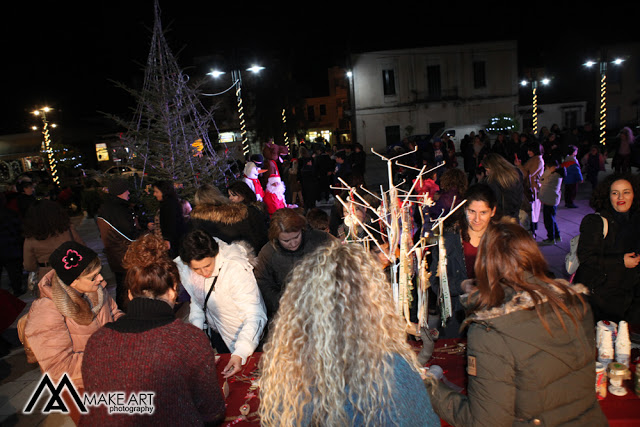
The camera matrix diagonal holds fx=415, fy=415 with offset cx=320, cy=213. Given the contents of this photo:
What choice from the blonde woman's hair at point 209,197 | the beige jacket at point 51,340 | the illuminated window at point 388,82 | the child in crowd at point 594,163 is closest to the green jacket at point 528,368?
the beige jacket at point 51,340

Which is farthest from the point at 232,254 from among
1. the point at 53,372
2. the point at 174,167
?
the point at 174,167

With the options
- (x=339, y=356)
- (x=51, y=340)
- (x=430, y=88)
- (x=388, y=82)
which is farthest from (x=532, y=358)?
(x=430, y=88)

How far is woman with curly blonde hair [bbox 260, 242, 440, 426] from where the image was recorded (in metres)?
1.38

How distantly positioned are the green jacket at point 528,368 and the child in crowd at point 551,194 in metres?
5.89

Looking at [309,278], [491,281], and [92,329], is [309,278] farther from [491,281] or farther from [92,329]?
[92,329]

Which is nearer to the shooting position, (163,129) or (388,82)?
(163,129)

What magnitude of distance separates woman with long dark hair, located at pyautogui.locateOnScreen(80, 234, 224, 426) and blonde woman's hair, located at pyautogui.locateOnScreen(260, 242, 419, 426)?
1.59 feet

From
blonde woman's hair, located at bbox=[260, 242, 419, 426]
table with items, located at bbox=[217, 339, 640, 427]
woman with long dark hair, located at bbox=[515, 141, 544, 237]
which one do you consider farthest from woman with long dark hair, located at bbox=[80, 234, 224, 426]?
woman with long dark hair, located at bbox=[515, 141, 544, 237]

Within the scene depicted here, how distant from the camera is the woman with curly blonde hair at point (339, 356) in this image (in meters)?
1.38

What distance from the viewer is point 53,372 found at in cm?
242

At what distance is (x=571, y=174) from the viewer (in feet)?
29.1

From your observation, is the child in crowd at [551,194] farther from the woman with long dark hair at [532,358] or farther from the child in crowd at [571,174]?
the woman with long dark hair at [532,358]

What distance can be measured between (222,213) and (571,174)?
7784 millimetres

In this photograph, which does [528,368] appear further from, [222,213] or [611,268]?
[222,213]
